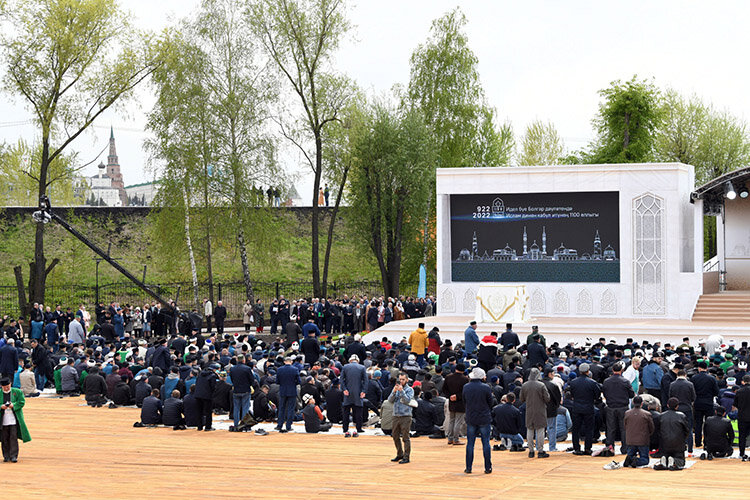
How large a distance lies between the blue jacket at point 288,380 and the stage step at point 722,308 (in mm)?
20351

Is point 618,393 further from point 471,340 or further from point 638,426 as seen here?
point 471,340

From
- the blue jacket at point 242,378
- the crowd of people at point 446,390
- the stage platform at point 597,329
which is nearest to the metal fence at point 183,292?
the stage platform at point 597,329

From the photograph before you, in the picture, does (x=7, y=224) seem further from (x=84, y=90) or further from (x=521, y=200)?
(x=521, y=200)

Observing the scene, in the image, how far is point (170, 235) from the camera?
47.2m

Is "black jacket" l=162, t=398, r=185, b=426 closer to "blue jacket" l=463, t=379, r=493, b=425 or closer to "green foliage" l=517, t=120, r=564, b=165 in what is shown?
"blue jacket" l=463, t=379, r=493, b=425

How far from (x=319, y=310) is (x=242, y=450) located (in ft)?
72.7

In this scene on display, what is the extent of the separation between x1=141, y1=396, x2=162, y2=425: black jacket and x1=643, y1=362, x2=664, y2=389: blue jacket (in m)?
10.1

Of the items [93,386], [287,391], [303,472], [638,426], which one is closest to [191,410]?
[287,391]

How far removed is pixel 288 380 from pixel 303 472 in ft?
13.3

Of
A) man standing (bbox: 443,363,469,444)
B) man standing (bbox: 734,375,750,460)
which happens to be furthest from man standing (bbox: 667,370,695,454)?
man standing (bbox: 443,363,469,444)

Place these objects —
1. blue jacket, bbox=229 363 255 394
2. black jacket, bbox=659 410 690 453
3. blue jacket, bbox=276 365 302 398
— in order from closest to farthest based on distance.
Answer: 1. black jacket, bbox=659 410 690 453
2. blue jacket, bbox=276 365 302 398
3. blue jacket, bbox=229 363 255 394

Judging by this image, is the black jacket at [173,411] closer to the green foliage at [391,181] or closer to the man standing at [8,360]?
the man standing at [8,360]

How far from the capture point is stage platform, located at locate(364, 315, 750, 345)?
32875 millimetres

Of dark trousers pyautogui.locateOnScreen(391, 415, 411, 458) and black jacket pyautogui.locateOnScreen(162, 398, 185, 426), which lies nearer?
dark trousers pyautogui.locateOnScreen(391, 415, 411, 458)
